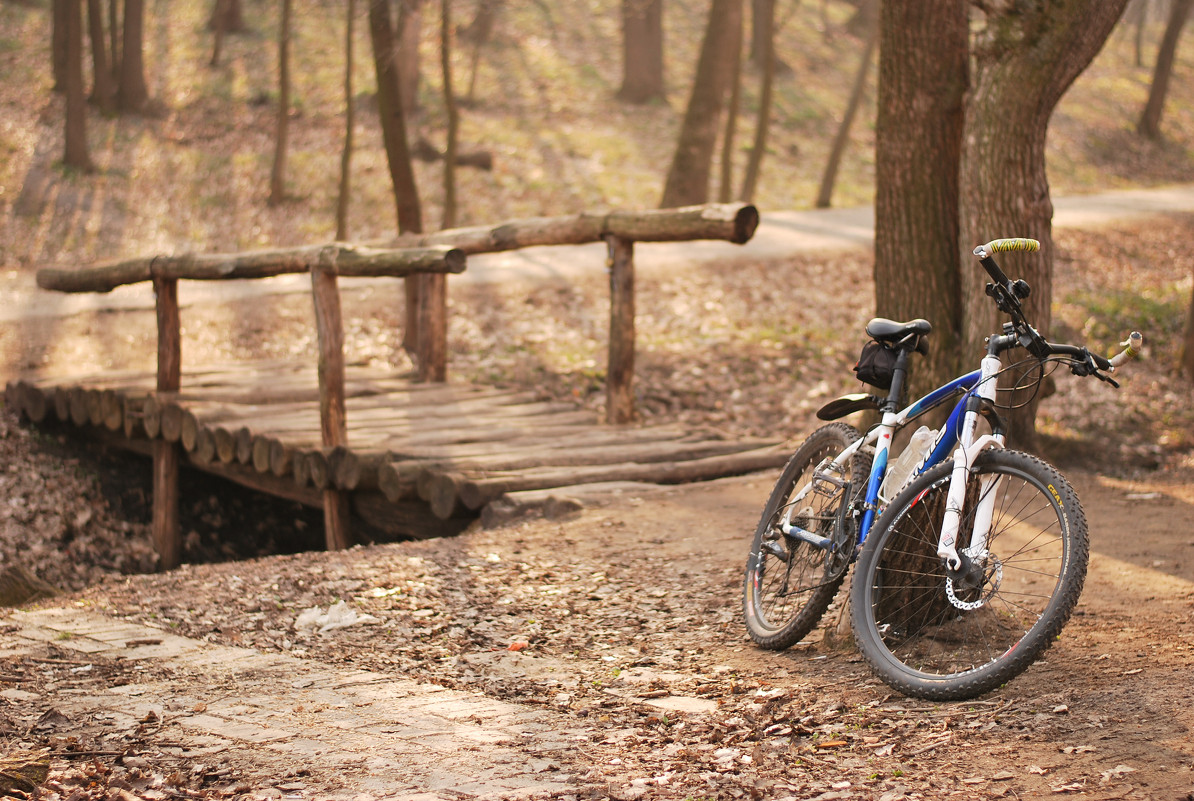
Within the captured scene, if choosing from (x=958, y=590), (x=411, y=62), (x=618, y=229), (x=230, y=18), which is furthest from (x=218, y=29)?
(x=958, y=590)

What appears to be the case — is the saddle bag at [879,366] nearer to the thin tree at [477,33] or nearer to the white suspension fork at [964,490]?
the white suspension fork at [964,490]

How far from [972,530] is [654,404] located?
23.8ft

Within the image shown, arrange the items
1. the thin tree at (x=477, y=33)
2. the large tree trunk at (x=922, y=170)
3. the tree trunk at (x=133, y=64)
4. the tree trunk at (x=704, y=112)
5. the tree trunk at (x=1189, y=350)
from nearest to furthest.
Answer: the large tree trunk at (x=922, y=170) → the tree trunk at (x=1189, y=350) → the tree trunk at (x=704, y=112) → the tree trunk at (x=133, y=64) → the thin tree at (x=477, y=33)

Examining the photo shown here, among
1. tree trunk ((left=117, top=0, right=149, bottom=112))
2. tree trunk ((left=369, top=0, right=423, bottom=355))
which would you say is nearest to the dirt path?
tree trunk ((left=369, top=0, right=423, bottom=355))

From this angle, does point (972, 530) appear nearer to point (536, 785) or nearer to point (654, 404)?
point (536, 785)

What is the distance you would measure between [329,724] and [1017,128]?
526 cm

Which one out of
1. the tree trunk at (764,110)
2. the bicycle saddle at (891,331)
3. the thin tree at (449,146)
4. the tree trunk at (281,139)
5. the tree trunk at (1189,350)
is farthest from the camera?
the tree trunk at (281,139)

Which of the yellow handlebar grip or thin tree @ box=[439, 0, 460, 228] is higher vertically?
thin tree @ box=[439, 0, 460, 228]

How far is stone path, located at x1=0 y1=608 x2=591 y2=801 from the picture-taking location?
10.1ft

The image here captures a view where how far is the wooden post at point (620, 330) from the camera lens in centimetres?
876

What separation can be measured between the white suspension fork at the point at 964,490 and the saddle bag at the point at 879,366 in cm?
51

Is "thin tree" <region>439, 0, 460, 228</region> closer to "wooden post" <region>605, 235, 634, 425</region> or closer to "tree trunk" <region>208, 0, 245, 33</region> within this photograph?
"wooden post" <region>605, 235, 634, 425</region>

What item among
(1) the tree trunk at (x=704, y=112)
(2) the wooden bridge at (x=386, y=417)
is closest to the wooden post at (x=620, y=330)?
(2) the wooden bridge at (x=386, y=417)

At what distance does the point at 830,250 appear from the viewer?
55.1 feet
